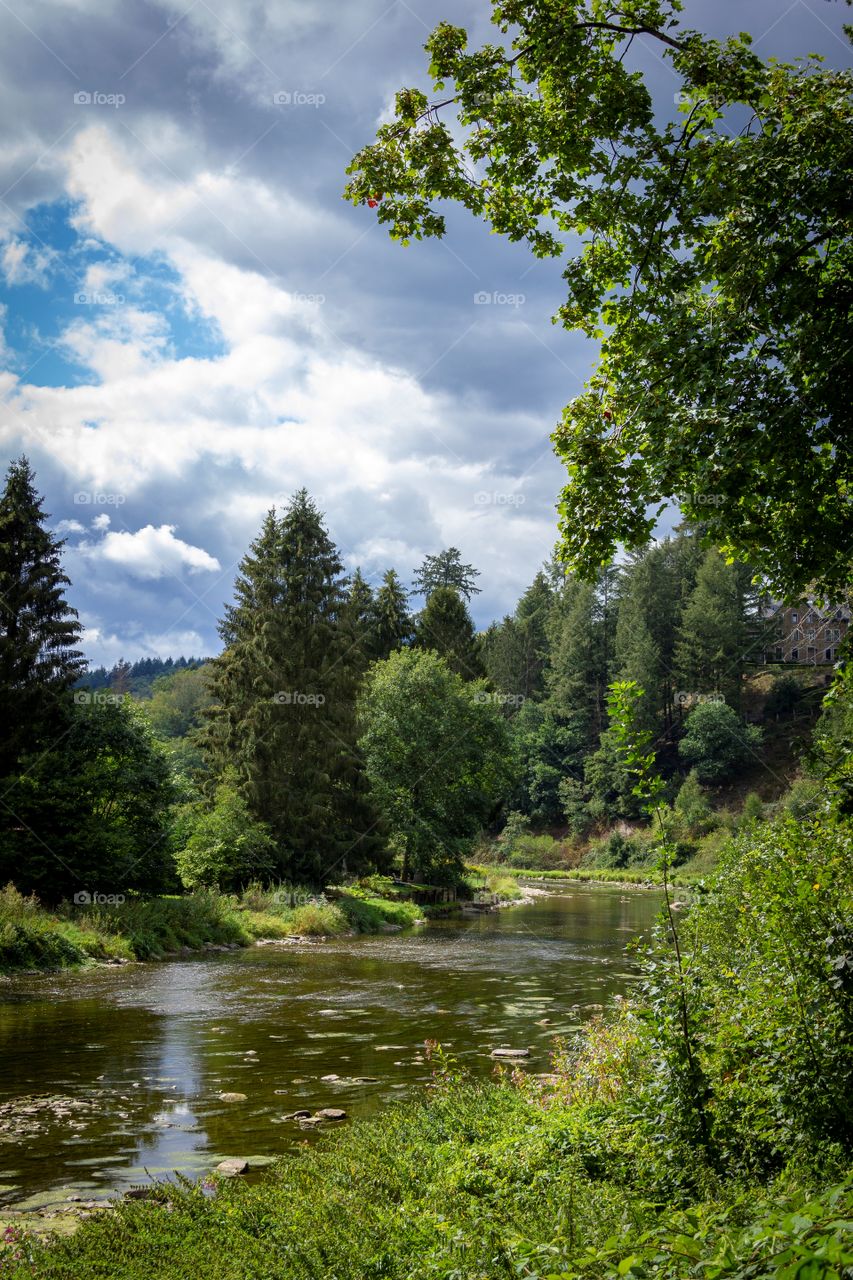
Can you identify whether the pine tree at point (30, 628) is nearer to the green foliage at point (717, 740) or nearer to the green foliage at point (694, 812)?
the green foliage at point (694, 812)

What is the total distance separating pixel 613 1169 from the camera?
543 centimetres

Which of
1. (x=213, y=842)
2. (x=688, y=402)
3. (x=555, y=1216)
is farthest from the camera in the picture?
(x=213, y=842)

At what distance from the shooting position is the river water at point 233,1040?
27.4ft

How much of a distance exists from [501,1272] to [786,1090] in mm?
2133

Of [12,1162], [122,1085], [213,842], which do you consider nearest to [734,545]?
[12,1162]

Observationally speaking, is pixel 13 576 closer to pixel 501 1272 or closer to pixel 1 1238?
pixel 1 1238

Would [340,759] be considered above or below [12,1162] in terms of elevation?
above

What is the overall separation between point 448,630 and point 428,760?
22573 mm

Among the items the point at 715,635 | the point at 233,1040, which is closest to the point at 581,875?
the point at 715,635

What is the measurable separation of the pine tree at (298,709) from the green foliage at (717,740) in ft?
160

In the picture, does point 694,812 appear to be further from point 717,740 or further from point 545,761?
point 545,761

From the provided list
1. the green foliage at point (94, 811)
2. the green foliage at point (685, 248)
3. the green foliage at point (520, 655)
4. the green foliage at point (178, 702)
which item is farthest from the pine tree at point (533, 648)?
the green foliage at point (685, 248)

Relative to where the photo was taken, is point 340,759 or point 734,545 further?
point 340,759

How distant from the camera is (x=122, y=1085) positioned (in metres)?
10.6
